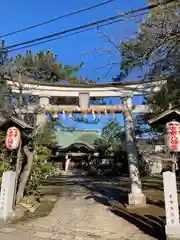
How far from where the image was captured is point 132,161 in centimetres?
884

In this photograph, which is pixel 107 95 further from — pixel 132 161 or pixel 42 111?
pixel 132 161

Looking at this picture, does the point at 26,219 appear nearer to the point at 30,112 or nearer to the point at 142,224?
the point at 142,224

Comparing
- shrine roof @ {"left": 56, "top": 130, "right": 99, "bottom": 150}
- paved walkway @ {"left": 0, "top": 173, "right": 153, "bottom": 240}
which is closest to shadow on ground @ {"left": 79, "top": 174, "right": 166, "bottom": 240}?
paved walkway @ {"left": 0, "top": 173, "right": 153, "bottom": 240}

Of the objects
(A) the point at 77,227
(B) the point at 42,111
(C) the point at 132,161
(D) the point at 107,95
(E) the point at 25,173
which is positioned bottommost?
(A) the point at 77,227

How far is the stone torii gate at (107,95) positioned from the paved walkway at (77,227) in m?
1.76

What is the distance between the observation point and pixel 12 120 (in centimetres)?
742

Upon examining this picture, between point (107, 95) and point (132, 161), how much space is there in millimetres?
3248

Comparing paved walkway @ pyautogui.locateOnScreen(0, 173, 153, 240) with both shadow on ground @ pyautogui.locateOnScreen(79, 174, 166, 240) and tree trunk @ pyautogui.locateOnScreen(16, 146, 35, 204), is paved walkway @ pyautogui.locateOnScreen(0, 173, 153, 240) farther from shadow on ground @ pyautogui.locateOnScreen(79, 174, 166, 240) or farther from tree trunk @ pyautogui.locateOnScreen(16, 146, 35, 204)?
tree trunk @ pyautogui.locateOnScreen(16, 146, 35, 204)

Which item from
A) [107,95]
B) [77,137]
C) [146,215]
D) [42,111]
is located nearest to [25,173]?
[42,111]

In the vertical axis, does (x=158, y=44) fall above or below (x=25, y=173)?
above

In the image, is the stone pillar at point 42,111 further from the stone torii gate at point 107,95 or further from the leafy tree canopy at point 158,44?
the leafy tree canopy at point 158,44

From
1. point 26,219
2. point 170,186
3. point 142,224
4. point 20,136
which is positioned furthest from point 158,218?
point 20,136

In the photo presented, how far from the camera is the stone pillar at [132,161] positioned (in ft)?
27.6

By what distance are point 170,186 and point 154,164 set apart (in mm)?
21051
